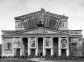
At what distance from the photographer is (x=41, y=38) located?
8950 centimetres

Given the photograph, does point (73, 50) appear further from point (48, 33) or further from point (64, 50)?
point (48, 33)

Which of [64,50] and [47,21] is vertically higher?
[47,21]

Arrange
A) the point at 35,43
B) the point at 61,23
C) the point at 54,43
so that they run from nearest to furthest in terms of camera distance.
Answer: the point at 35,43 < the point at 54,43 < the point at 61,23

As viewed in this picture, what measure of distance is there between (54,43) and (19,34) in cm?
1486

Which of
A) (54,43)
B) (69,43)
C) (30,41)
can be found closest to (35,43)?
(30,41)

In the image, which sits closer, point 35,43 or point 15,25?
point 35,43

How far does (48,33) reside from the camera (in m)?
84.2

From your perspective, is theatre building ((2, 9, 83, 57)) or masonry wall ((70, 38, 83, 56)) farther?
masonry wall ((70, 38, 83, 56))

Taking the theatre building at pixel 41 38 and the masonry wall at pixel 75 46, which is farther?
the masonry wall at pixel 75 46

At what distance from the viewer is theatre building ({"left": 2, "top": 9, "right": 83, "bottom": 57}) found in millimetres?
84062

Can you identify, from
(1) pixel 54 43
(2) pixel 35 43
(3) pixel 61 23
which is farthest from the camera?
(3) pixel 61 23

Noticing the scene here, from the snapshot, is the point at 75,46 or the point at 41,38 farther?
the point at 75,46

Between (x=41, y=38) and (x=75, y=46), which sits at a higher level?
(x=41, y=38)

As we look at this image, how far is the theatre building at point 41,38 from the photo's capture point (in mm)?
84062
